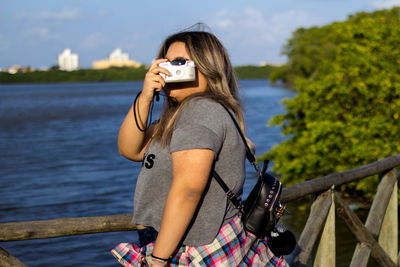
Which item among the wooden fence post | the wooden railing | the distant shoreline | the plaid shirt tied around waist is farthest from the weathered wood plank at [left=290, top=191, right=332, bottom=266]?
the distant shoreline

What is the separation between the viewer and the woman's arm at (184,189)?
5.92 ft

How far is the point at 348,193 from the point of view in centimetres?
942

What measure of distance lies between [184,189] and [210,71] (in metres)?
0.48

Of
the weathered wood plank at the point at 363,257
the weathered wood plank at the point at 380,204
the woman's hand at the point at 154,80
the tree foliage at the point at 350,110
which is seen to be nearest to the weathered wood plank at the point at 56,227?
the woman's hand at the point at 154,80

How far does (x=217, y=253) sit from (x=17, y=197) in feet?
38.3

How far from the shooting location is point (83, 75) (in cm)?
18088

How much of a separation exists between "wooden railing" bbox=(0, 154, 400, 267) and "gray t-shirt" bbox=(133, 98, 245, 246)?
1.38 feet

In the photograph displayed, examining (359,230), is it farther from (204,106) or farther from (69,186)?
(69,186)

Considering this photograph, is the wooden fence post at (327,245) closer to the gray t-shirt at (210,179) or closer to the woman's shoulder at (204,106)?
the gray t-shirt at (210,179)

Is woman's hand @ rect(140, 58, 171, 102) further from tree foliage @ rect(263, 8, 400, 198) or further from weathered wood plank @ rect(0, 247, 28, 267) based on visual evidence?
tree foliage @ rect(263, 8, 400, 198)

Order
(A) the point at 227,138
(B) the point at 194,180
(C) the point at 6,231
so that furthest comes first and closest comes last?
1. (C) the point at 6,231
2. (A) the point at 227,138
3. (B) the point at 194,180

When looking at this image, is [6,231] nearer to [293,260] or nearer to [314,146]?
[293,260]

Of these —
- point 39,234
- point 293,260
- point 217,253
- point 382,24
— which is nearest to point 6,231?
point 39,234

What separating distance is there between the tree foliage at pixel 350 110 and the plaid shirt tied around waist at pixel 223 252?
6875mm
